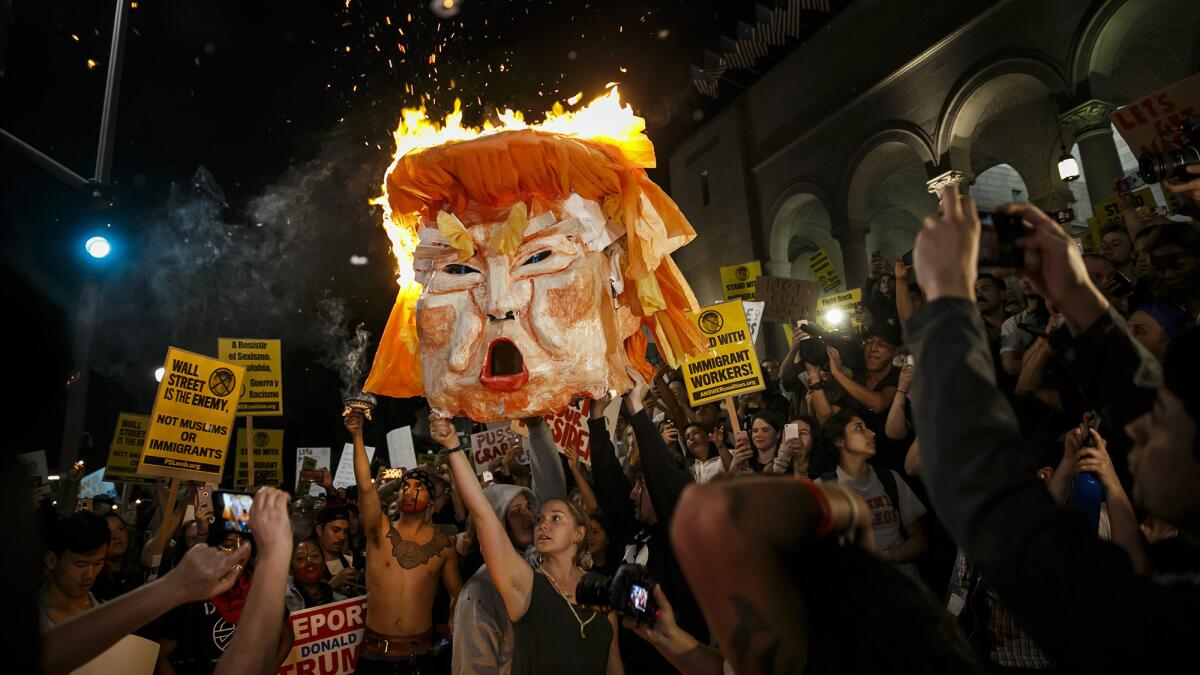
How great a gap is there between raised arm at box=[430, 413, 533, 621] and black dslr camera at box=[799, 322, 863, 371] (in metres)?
3.76

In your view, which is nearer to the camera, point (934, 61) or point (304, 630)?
point (304, 630)

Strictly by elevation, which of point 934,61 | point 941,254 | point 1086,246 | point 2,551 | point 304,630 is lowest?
point 304,630

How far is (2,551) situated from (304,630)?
3685mm

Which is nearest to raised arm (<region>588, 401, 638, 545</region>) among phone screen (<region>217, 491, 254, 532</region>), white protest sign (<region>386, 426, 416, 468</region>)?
phone screen (<region>217, 491, 254, 532</region>)

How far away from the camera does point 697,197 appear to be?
21594mm

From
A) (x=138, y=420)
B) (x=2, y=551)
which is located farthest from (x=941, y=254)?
(x=138, y=420)

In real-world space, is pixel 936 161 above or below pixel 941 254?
above

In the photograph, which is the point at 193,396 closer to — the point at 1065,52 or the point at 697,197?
the point at 1065,52

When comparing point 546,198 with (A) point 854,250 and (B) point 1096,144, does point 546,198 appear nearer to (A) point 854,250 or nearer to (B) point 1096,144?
(B) point 1096,144

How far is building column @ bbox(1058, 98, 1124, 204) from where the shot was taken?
1111cm

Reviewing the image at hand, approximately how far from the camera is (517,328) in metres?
3.28

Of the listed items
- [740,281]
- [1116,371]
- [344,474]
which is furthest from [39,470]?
[1116,371]

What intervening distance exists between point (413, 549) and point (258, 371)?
12.7ft

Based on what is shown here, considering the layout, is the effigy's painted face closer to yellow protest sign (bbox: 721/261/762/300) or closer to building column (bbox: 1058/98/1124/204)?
yellow protest sign (bbox: 721/261/762/300)
